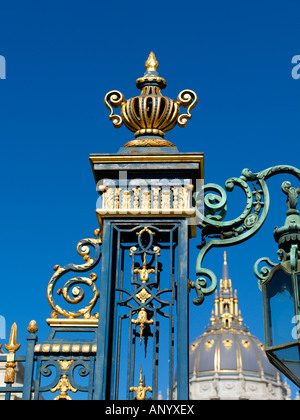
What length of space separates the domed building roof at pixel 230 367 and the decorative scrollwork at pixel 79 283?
110569 millimetres

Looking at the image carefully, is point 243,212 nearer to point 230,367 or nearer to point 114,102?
point 114,102

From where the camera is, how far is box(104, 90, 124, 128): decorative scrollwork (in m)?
8.59

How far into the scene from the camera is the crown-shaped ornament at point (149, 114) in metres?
8.47

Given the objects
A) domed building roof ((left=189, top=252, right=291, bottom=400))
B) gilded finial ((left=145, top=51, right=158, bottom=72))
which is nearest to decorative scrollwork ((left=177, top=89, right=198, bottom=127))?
gilded finial ((left=145, top=51, right=158, bottom=72))

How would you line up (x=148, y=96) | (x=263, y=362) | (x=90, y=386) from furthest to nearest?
(x=263, y=362) < (x=148, y=96) < (x=90, y=386)

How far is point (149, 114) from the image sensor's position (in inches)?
336

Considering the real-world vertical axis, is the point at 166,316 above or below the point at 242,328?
below

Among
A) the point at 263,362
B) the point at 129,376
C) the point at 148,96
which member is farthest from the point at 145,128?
the point at 263,362

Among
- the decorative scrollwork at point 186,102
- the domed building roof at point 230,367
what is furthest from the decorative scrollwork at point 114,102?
the domed building roof at point 230,367

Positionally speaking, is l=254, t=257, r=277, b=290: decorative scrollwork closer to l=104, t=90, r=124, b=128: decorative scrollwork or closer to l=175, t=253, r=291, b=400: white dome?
l=104, t=90, r=124, b=128: decorative scrollwork

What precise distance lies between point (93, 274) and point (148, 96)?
6.26 ft

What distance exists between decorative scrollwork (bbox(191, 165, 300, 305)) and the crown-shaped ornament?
684 mm
